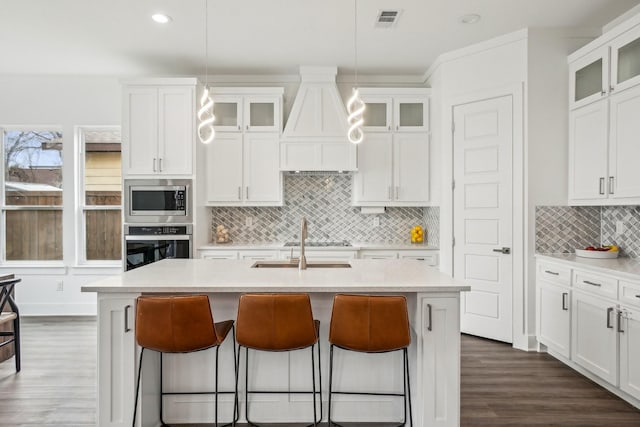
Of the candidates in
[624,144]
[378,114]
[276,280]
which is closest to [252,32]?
→ [378,114]

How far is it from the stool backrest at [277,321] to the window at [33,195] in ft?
Answer: 13.7

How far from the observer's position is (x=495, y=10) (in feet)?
11.0

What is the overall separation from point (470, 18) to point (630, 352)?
2.85 metres

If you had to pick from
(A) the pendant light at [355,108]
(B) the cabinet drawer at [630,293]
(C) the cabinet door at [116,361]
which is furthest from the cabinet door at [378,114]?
(C) the cabinet door at [116,361]

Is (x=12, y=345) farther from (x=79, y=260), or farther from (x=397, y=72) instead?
(x=397, y=72)

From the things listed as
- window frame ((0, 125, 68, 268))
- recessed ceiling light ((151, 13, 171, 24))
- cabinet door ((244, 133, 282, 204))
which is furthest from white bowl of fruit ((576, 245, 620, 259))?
window frame ((0, 125, 68, 268))

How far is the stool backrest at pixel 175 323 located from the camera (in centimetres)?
203

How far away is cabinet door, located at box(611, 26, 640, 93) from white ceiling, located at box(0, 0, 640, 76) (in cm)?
52

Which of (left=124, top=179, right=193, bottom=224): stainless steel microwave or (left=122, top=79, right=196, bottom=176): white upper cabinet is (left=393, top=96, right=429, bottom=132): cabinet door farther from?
(left=124, top=179, right=193, bottom=224): stainless steel microwave

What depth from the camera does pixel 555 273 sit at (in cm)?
334

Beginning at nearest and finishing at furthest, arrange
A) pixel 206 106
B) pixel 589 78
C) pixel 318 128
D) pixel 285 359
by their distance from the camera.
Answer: pixel 285 359
pixel 206 106
pixel 589 78
pixel 318 128

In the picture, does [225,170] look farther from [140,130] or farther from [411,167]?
[411,167]

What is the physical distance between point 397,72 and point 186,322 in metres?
3.98

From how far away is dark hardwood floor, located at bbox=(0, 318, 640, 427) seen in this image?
251 centimetres
